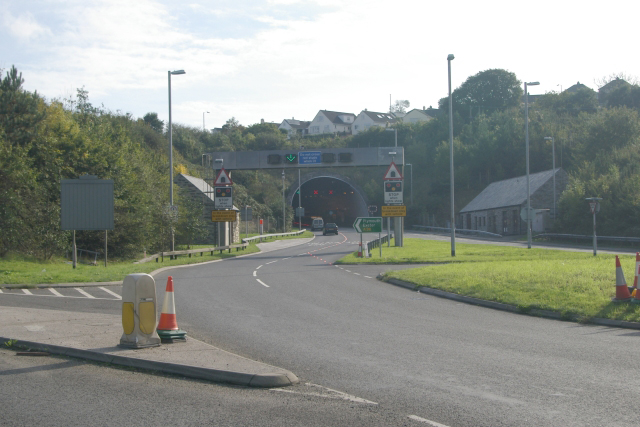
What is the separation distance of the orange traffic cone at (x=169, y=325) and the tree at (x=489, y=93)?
3878 inches

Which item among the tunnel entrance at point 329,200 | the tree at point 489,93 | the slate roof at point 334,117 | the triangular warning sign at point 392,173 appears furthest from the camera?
the slate roof at point 334,117

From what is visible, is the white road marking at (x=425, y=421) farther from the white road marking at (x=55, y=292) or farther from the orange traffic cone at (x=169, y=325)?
the white road marking at (x=55, y=292)

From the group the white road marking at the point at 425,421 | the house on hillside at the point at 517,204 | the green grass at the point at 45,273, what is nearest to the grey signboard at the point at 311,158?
the green grass at the point at 45,273

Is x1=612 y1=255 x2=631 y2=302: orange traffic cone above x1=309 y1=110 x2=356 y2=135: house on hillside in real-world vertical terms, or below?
below

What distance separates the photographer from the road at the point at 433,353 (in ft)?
19.2

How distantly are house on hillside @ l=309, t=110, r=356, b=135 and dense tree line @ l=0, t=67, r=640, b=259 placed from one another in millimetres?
20294

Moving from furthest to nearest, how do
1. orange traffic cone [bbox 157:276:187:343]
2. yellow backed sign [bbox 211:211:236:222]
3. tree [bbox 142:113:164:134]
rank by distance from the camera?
tree [bbox 142:113:164:134]
yellow backed sign [bbox 211:211:236:222]
orange traffic cone [bbox 157:276:187:343]

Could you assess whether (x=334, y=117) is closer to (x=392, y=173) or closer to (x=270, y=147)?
(x=270, y=147)

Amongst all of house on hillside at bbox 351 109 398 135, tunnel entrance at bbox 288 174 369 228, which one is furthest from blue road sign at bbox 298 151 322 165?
house on hillside at bbox 351 109 398 135

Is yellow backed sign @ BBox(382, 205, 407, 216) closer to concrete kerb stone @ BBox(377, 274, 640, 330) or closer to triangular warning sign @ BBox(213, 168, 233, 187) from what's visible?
triangular warning sign @ BBox(213, 168, 233, 187)

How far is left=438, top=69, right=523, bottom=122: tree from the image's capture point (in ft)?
336

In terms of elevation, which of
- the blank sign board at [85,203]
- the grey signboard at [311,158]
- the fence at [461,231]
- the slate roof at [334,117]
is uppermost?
the slate roof at [334,117]

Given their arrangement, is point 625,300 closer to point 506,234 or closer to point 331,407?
point 331,407

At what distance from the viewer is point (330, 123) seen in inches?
5812
